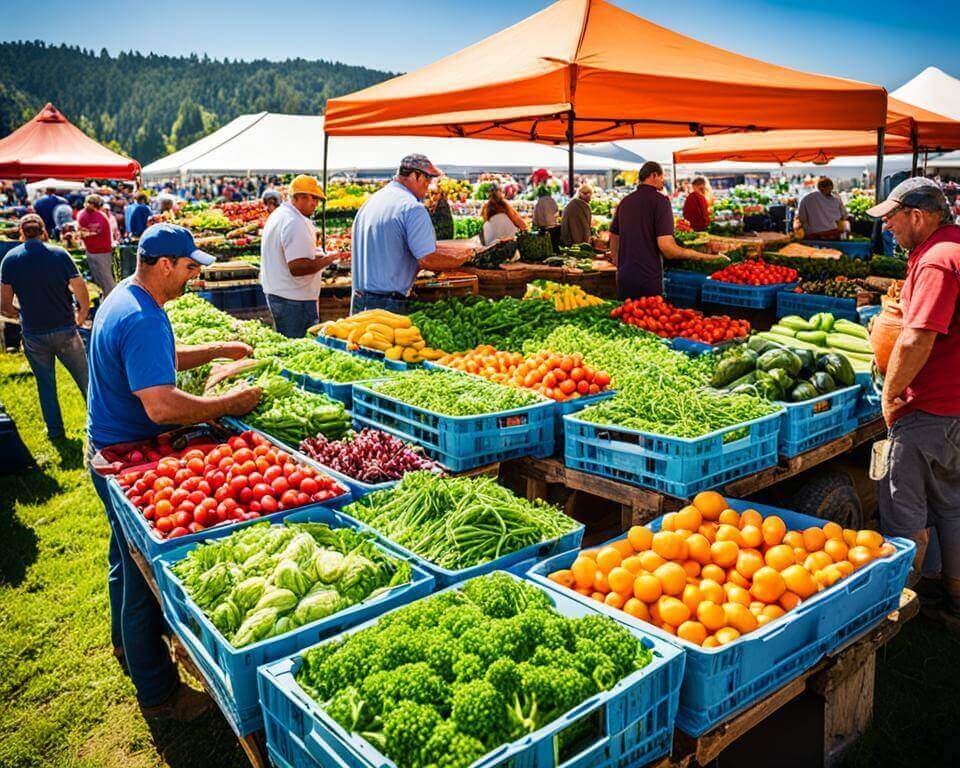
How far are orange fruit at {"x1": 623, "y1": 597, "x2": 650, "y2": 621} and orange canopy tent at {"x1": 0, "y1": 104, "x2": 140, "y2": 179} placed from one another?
49.6 feet

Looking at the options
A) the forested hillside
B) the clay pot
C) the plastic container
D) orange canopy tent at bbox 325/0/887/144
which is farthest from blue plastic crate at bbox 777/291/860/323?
the forested hillside

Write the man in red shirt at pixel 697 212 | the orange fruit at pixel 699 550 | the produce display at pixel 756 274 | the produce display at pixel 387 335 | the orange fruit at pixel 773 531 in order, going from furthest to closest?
the man in red shirt at pixel 697 212 < the produce display at pixel 756 274 < the produce display at pixel 387 335 < the orange fruit at pixel 773 531 < the orange fruit at pixel 699 550

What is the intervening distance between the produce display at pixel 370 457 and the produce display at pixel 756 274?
5.27 metres

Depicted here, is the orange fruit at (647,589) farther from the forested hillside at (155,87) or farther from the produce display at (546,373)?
the forested hillside at (155,87)

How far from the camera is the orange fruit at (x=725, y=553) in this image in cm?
299

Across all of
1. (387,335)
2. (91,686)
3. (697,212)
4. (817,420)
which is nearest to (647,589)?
(817,420)

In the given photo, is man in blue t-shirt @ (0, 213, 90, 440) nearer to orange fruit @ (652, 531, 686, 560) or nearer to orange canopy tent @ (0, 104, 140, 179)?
orange fruit @ (652, 531, 686, 560)

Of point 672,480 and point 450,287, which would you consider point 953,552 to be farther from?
point 450,287

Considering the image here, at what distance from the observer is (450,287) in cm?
764

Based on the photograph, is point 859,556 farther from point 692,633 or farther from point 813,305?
point 813,305

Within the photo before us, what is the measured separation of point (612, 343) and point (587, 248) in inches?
202

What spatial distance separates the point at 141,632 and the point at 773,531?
3.00m

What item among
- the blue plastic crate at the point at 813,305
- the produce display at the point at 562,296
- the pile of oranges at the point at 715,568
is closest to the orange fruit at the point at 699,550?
the pile of oranges at the point at 715,568

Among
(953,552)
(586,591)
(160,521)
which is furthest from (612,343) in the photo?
(160,521)
